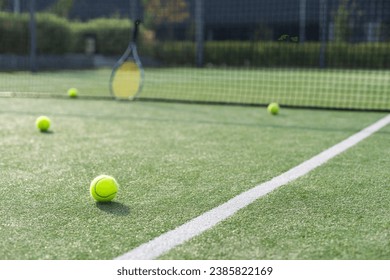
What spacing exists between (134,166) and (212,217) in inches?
52.3

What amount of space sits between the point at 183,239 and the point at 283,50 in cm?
2046

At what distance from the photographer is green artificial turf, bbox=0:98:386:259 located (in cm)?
241

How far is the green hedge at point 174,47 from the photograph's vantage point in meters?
19.8

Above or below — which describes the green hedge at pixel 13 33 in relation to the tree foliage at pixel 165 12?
below

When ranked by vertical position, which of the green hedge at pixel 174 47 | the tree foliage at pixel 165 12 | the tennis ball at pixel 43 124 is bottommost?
the tennis ball at pixel 43 124

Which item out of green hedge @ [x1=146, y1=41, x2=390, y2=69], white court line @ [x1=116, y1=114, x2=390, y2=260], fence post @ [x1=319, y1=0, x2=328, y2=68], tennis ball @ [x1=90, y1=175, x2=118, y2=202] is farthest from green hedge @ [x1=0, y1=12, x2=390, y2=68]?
tennis ball @ [x1=90, y1=175, x2=118, y2=202]

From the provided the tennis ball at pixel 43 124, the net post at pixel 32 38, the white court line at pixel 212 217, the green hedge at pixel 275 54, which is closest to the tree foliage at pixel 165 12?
the green hedge at pixel 275 54

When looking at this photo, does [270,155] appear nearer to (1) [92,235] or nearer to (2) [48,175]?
(2) [48,175]

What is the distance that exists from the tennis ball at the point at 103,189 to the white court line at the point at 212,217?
0.56 metres

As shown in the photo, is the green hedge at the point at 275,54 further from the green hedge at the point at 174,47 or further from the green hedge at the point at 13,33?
the green hedge at the point at 13,33

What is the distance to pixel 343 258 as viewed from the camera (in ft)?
6.94

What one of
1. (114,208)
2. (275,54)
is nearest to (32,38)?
(275,54)

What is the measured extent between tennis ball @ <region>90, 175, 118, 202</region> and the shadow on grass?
3 cm
